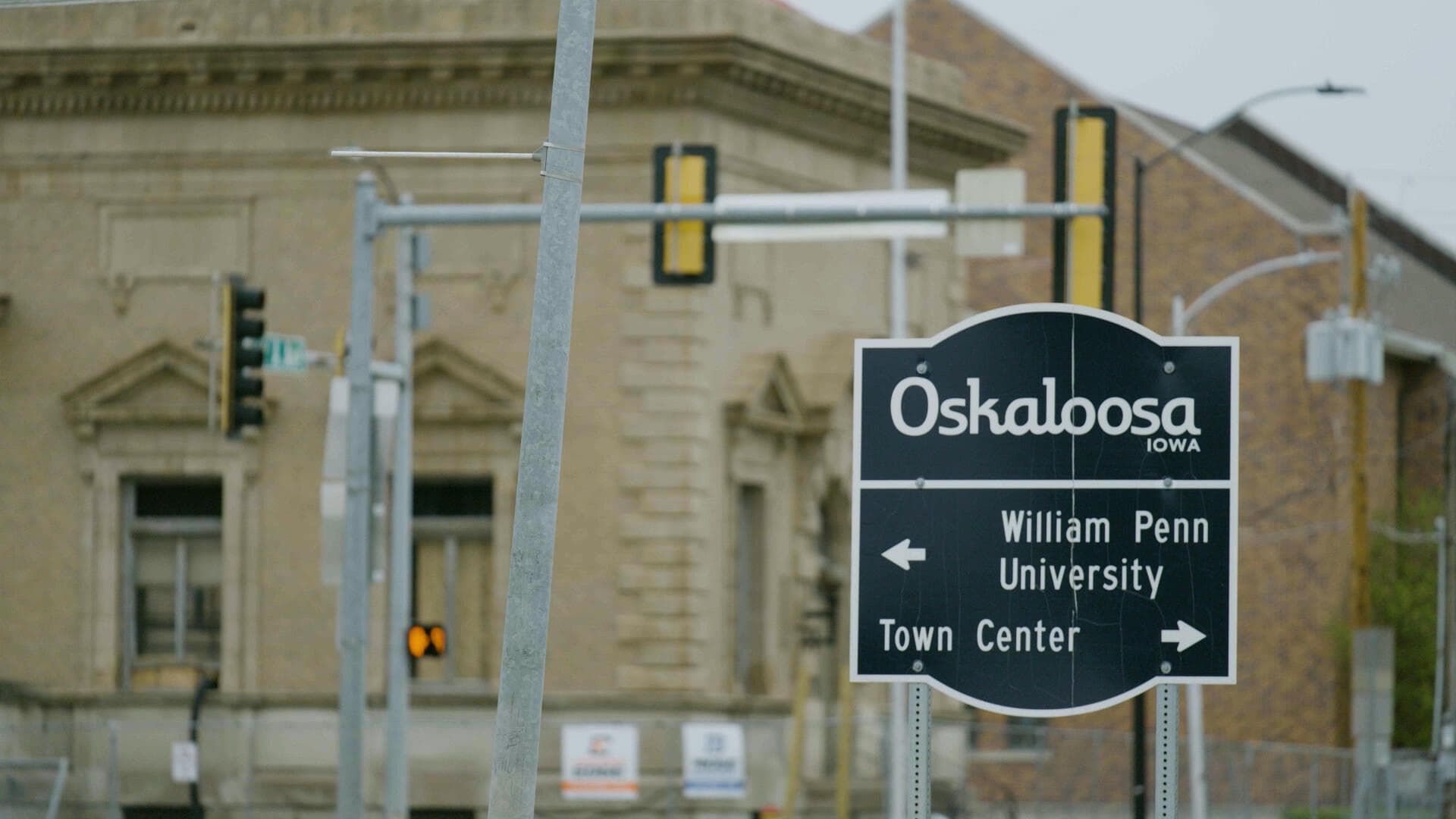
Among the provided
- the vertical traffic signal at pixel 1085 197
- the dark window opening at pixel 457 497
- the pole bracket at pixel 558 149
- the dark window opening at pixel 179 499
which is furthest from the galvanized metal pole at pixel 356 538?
the pole bracket at pixel 558 149

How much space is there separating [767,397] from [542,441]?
20.0m

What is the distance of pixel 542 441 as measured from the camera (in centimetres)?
1061

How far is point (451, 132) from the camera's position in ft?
97.3

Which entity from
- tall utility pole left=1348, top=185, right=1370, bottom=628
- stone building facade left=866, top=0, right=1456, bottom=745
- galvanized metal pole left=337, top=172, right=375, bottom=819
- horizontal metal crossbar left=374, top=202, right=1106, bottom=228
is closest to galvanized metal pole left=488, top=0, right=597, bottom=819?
horizontal metal crossbar left=374, top=202, right=1106, bottom=228

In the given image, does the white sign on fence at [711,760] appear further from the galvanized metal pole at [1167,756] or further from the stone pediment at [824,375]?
the galvanized metal pole at [1167,756]

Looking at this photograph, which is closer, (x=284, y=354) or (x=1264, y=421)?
A: (x=284, y=354)

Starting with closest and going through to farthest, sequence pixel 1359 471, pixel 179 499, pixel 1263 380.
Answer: pixel 179 499
pixel 1359 471
pixel 1263 380

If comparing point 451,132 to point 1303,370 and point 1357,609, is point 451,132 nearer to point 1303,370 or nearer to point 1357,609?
point 1357,609

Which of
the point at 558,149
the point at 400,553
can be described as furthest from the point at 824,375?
the point at 558,149

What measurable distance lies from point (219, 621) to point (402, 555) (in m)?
6.78

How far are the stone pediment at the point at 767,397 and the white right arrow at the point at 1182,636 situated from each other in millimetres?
21065

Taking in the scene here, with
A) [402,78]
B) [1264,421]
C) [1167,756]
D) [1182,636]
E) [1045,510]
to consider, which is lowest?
[1167,756]

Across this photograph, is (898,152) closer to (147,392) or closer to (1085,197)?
(147,392)

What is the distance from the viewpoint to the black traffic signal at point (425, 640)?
23031 mm
